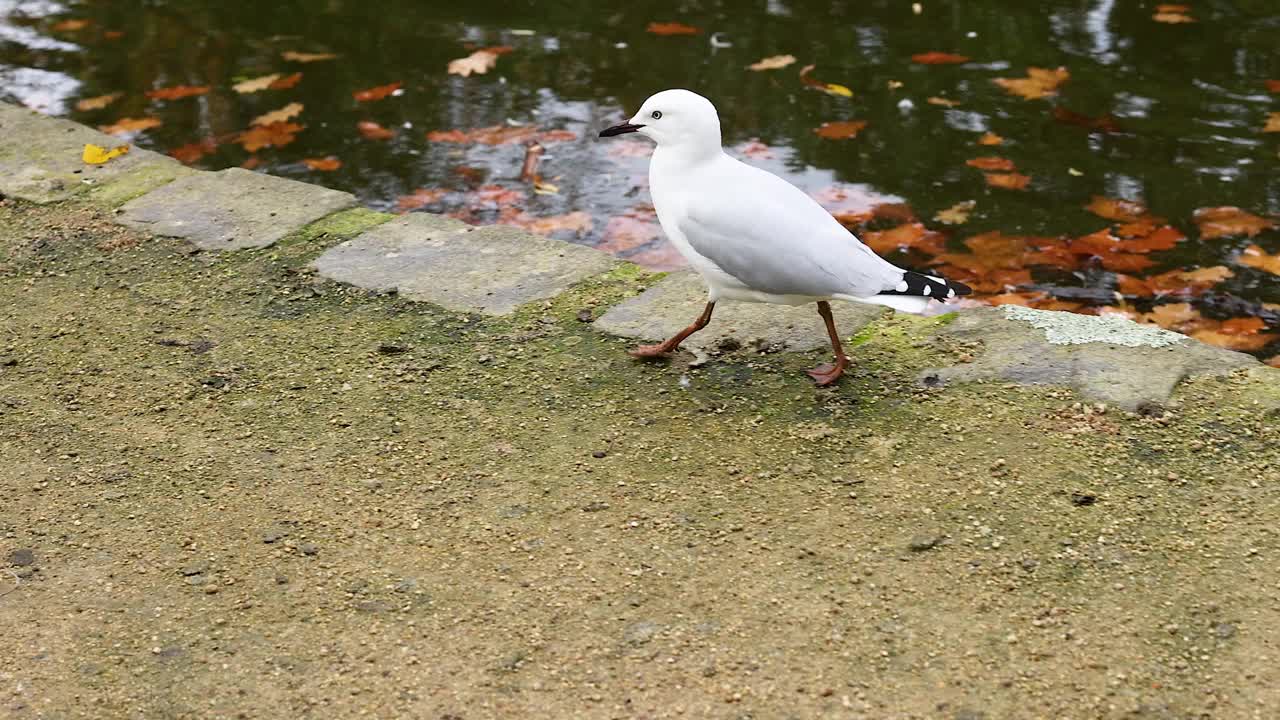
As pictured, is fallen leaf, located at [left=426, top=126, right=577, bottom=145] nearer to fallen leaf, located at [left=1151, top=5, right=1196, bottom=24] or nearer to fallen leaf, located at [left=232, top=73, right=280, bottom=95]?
fallen leaf, located at [left=232, top=73, right=280, bottom=95]

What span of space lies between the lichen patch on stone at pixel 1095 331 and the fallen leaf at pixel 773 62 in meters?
2.67

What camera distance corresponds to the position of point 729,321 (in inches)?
124

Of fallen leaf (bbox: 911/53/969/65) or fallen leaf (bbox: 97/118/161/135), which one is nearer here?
fallen leaf (bbox: 97/118/161/135)

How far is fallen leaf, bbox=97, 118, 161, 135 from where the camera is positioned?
5.09 m

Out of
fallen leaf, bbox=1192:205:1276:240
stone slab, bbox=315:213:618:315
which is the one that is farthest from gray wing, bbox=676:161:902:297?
fallen leaf, bbox=1192:205:1276:240

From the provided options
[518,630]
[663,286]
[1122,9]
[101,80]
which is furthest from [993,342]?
[101,80]

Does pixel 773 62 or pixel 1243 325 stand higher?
pixel 773 62

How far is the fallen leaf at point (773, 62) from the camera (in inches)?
215

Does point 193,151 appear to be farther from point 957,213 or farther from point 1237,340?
point 1237,340

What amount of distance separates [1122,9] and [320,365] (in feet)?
14.6

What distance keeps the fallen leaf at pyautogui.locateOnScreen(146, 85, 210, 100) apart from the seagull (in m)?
3.05

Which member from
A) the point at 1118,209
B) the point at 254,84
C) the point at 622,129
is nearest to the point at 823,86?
the point at 1118,209

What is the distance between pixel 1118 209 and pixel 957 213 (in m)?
0.52

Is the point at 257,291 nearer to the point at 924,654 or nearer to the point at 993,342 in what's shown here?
the point at 993,342
